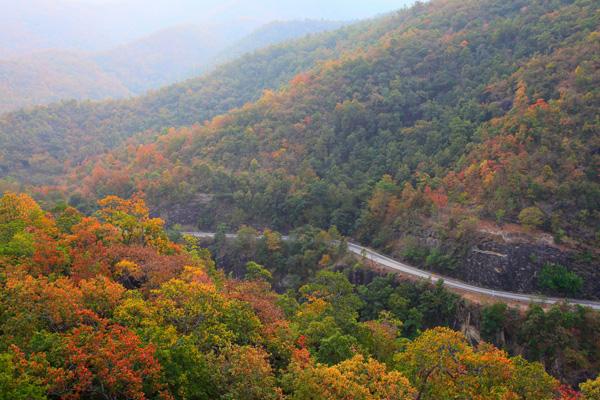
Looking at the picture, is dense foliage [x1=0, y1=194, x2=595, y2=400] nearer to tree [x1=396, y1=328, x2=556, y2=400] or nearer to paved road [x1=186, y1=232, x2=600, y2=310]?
tree [x1=396, y1=328, x2=556, y2=400]

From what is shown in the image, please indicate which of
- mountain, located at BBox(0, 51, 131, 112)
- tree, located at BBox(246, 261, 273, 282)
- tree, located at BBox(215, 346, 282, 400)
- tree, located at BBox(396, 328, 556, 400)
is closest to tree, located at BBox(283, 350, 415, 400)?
tree, located at BBox(215, 346, 282, 400)

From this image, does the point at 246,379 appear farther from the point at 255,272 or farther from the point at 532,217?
the point at 532,217

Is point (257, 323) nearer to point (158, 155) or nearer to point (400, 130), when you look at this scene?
point (400, 130)

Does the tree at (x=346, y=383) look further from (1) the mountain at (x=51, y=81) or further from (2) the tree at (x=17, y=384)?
(1) the mountain at (x=51, y=81)

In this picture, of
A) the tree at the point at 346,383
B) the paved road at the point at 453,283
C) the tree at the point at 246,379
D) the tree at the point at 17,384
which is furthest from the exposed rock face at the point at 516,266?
the tree at the point at 17,384

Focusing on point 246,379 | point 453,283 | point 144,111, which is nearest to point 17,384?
point 246,379

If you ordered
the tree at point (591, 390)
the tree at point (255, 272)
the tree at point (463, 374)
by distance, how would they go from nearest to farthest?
1. the tree at point (591, 390)
2. the tree at point (463, 374)
3. the tree at point (255, 272)

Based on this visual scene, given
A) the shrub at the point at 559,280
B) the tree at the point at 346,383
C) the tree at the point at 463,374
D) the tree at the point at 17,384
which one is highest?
the tree at the point at 17,384
